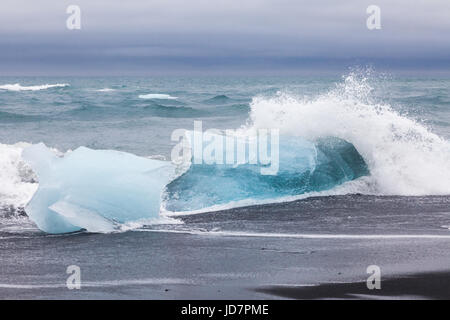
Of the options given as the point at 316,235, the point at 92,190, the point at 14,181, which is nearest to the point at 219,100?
the point at 14,181

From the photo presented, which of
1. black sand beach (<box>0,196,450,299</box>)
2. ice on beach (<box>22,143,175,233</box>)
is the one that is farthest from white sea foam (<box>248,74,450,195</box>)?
ice on beach (<box>22,143,175,233</box>)

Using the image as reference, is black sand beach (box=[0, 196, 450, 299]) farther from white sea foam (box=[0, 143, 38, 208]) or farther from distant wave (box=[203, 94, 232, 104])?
distant wave (box=[203, 94, 232, 104])

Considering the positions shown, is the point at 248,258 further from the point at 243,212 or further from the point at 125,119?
the point at 125,119

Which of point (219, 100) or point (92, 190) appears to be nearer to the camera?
point (92, 190)

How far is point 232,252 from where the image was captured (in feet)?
19.9

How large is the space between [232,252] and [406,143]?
15.3ft

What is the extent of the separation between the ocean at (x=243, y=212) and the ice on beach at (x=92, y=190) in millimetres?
14

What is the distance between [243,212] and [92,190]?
1.75m

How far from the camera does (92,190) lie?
718cm

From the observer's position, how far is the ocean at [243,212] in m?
5.46

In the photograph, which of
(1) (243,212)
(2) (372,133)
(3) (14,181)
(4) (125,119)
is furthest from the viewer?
(4) (125,119)

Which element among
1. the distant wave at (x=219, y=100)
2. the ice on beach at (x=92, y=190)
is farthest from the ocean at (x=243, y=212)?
the distant wave at (x=219, y=100)
